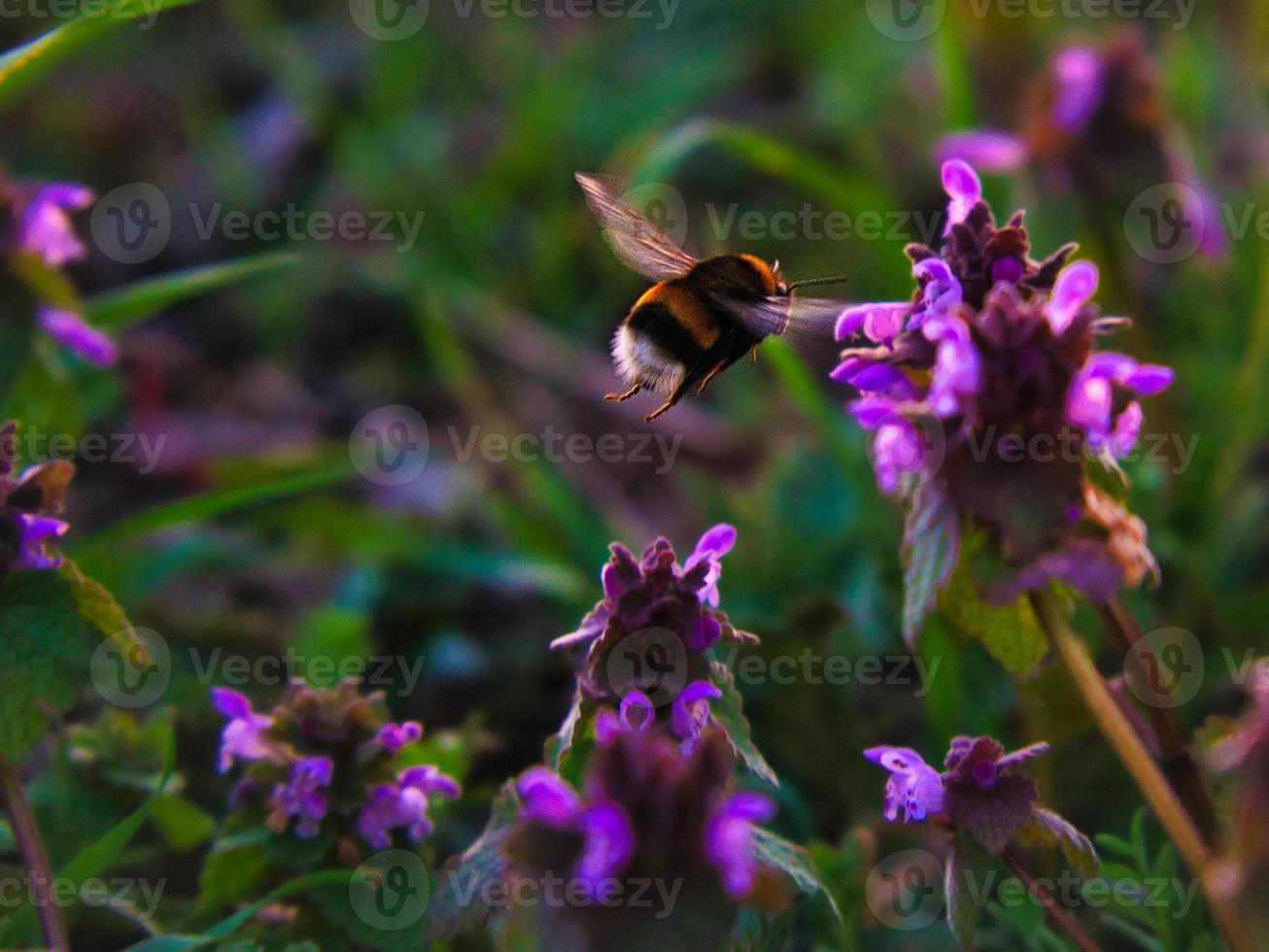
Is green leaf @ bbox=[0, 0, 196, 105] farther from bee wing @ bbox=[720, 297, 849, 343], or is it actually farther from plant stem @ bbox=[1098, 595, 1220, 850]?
plant stem @ bbox=[1098, 595, 1220, 850]

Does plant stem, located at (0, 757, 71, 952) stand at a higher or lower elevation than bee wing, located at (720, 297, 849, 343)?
lower

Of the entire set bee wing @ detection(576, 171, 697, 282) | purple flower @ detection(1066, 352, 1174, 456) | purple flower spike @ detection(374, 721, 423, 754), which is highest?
bee wing @ detection(576, 171, 697, 282)

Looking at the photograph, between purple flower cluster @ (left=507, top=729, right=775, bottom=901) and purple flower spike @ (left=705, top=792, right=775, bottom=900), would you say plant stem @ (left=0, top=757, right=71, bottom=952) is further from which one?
purple flower spike @ (left=705, top=792, right=775, bottom=900)

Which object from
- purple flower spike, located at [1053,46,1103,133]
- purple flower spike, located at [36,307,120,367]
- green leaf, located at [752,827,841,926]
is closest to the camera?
green leaf, located at [752,827,841,926]

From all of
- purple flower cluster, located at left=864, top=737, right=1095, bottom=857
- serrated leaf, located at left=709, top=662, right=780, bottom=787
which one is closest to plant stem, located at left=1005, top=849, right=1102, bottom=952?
purple flower cluster, located at left=864, top=737, right=1095, bottom=857

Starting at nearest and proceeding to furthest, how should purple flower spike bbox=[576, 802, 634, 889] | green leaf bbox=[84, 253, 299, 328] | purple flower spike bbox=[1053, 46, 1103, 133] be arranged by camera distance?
1. purple flower spike bbox=[576, 802, 634, 889]
2. green leaf bbox=[84, 253, 299, 328]
3. purple flower spike bbox=[1053, 46, 1103, 133]

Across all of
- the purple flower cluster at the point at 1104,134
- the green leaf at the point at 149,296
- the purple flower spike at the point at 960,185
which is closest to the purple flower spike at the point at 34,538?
the green leaf at the point at 149,296

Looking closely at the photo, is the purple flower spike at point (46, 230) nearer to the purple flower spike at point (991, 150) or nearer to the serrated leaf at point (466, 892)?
the serrated leaf at point (466, 892)

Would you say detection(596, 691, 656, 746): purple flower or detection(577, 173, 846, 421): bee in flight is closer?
detection(596, 691, 656, 746): purple flower

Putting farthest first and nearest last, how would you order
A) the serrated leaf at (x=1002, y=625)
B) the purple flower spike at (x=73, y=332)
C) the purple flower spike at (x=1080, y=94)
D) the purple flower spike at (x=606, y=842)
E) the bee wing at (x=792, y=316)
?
the purple flower spike at (x=1080, y=94), the purple flower spike at (x=73, y=332), the bee wing at (x=792, y=316), the serrated leaf at (x=1002, y=625), the purple flower spike at (x=606, y=842)
